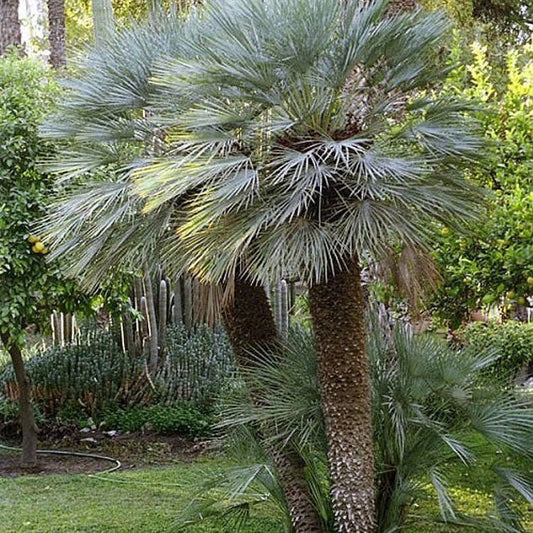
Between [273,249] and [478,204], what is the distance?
3.48 ft

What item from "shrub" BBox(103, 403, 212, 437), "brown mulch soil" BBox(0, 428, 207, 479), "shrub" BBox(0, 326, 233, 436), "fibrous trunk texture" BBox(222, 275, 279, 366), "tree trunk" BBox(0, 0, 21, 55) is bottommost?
"brown mulch soil" BBox(0, 428, 207, 479)

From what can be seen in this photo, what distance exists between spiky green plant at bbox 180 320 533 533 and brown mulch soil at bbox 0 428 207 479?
297 cm

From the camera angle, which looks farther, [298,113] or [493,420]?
[493,420]

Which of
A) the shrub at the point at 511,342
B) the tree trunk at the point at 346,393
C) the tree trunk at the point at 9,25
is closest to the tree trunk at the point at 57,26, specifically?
the tree trunk at the point at 9,25

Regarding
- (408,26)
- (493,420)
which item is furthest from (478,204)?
(493,420)

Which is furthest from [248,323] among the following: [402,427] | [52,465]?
[52,465]

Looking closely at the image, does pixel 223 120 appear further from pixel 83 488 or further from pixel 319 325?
pixel 83 488

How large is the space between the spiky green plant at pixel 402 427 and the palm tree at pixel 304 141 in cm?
79

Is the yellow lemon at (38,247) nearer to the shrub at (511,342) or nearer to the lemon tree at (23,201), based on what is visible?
the lemon tree at (23,201)

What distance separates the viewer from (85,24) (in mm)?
14867

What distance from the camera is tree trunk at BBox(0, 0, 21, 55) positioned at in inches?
415

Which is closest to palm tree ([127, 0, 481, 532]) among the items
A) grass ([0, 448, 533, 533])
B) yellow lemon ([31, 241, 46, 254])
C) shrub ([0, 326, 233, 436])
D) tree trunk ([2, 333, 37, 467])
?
grass ([0, 448, 533, 533])

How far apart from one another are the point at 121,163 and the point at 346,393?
170cm

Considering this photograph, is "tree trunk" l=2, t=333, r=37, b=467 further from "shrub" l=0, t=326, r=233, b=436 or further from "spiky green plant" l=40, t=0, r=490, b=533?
"spiky green plant" l=40, t=0, r=490, b=533
